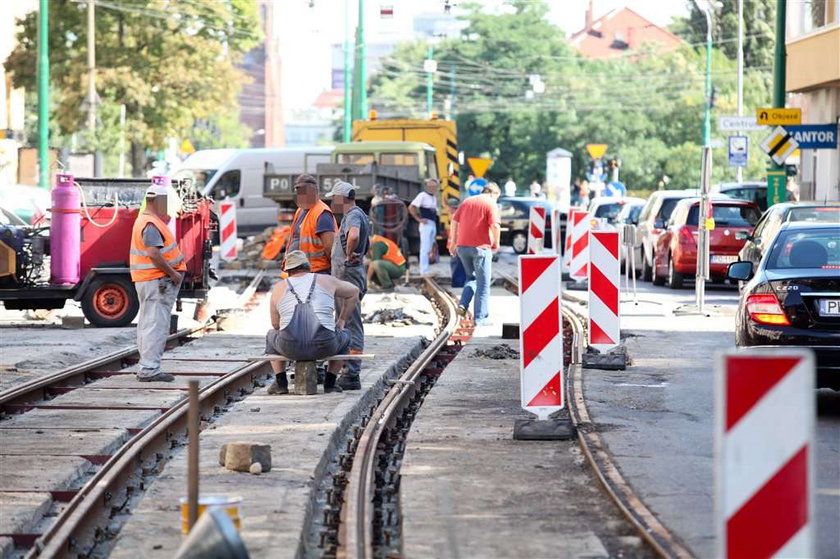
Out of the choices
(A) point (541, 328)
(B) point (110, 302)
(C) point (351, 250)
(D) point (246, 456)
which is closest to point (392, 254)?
(B) point (110, 302)

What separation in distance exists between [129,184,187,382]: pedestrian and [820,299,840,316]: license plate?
5.36 metres

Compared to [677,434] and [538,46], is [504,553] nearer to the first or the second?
[677,434]

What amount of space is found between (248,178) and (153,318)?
27431mm

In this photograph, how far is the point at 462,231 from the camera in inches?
843

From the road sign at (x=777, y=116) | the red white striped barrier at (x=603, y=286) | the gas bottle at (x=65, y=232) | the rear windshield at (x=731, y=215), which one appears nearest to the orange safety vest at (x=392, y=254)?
the rear windshield at (x=731, y=215)

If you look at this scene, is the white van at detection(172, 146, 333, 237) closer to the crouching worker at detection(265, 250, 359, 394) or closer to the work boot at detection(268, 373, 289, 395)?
the work boot at detection(268, 373, 289, 395)

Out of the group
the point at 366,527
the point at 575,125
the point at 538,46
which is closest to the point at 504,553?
the point at 366,527

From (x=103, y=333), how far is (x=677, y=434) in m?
9.78

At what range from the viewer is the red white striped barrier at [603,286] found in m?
15.5

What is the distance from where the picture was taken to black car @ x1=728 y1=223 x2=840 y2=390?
12.6 m

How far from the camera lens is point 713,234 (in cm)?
2920

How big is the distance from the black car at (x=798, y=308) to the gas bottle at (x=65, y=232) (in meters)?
9.37

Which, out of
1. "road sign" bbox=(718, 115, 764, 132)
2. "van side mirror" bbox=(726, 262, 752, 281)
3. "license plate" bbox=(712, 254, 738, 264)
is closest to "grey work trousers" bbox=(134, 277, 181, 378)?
"van side mirror" bbox=(726, 262, 752, 281)

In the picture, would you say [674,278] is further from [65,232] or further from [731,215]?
[65,232]
